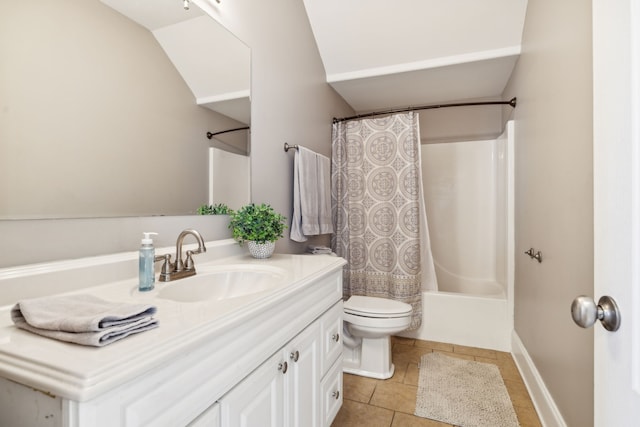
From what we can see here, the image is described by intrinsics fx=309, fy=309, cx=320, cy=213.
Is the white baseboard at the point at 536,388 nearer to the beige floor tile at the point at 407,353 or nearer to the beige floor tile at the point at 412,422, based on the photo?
the beige floor tile at the point at 412,422

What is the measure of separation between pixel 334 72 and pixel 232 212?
67.6 inches

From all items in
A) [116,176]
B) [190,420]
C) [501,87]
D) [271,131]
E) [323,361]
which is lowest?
[323,361]

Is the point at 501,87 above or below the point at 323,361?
above

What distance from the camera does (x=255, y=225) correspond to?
57.5 inches

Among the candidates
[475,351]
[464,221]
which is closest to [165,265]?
[475,351]

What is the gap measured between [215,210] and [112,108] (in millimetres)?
589

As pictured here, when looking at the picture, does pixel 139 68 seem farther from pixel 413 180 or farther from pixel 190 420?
pixel 413 180

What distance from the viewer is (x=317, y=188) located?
2.25 meters

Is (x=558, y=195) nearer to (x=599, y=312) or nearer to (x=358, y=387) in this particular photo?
(x=599, y=312)

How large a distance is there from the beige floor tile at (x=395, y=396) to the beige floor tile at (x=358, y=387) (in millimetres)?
35

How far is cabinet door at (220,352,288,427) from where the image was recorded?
0.75 metres

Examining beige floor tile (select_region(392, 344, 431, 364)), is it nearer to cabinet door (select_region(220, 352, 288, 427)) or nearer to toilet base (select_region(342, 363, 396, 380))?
toilet base (select_region(342, 363, 396, 380))

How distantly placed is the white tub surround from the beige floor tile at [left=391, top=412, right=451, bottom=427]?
0.55 m

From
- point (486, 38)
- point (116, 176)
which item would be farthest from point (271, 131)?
point (486, 38)
